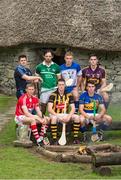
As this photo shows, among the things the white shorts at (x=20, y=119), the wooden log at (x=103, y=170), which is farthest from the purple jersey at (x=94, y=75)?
the wooden log at (x=103, y=170)

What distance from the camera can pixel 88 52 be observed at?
17.0 metres

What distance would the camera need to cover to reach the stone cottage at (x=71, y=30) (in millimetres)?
16484

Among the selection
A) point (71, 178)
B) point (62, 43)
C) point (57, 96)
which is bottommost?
point (71, 178)

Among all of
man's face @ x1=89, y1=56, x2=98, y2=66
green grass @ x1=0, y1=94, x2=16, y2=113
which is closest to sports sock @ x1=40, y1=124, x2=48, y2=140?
→ man's face @ x1=89, y1=56, x2=98, y2=66

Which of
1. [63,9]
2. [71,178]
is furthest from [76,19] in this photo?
[71,178]

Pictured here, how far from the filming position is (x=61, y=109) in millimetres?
10016

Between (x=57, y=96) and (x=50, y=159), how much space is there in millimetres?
1706

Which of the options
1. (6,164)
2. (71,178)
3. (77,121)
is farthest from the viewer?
(77,121)

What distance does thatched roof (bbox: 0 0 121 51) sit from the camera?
54.0 feet

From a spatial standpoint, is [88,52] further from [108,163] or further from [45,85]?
[108,163]

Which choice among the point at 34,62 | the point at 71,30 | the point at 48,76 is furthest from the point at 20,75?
the point at 34,62

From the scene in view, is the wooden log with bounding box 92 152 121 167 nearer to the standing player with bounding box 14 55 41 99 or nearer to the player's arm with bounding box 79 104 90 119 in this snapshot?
the player's arm with bounding box 79 104 90 119

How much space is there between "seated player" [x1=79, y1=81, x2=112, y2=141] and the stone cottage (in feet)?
20.7

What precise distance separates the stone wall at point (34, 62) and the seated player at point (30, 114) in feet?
22.5
